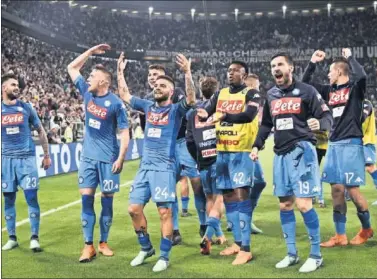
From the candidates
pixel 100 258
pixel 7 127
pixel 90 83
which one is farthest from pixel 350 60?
pixel 7 127

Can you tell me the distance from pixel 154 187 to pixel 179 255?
3.53 ft

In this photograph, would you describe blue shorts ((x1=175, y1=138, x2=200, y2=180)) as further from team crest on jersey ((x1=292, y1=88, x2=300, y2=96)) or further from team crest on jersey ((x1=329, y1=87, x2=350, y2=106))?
team crest on jersey ((x1=292, y1=88, x2=300, y2=96))

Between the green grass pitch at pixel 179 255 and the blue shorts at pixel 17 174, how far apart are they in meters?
0.82

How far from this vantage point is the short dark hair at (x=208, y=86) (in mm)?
6938

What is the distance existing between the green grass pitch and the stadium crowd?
19.1m

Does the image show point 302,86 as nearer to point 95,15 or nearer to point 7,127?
point 7,127

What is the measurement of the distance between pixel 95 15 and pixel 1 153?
1626 inches

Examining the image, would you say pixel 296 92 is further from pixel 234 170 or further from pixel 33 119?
pixel 33 119

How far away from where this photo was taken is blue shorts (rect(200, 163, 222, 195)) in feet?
22.0

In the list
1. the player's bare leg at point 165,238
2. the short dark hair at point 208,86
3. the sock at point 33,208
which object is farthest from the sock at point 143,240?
the short dark hair at point 208,86

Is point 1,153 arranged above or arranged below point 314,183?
above

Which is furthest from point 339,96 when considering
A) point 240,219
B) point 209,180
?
point 240,219

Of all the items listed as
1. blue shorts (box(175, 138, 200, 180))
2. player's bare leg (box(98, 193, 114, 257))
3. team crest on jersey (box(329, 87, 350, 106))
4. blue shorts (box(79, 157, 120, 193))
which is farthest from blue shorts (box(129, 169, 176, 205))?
team crest on jersey (box(329, 87, 350, 106))

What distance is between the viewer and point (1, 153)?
6.99 meters
